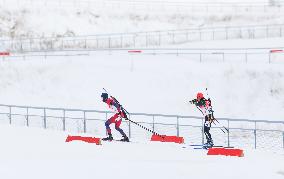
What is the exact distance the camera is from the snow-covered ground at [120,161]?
572 inches

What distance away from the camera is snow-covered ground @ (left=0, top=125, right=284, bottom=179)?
47.6 feet

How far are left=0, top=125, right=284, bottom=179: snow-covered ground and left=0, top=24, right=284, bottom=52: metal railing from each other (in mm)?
25062

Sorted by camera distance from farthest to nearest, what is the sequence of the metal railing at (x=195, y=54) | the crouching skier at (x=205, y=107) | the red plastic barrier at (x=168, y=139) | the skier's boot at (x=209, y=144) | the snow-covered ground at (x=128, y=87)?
the metal railing at (x=195, y=54) → the red plastic barrier at (x=168, y=139) → the skier's boot at (x=209, y=144) → the crouching skier at (x=205, y=107) → the snow-covered ground at (x=128, y=87)

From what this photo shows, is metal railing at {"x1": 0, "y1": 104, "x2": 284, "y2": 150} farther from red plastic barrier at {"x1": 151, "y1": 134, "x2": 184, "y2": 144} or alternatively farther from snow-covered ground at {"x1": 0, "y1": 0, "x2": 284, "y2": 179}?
red plastic barrier at {"x1": 151, "y1": 134, "x2": 184, "y2": 144}

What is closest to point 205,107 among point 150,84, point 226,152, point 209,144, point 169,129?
point 209,144

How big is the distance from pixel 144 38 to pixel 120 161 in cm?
3274

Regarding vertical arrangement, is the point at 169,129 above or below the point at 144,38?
below

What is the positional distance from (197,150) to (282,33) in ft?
99.2

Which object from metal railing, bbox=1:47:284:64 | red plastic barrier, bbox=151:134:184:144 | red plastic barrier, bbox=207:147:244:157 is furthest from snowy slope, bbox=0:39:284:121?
red plastic barrier, bbox=207:147:244:157

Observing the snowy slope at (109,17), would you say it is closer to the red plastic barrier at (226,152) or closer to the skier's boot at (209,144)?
the skier's boot at (209,144)

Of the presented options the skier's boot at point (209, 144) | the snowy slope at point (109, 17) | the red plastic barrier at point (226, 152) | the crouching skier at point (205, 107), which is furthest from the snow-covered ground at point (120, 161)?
the snowy slope at point (109, 17)

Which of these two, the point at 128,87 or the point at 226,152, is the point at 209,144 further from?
the point at 128,87

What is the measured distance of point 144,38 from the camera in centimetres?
4844

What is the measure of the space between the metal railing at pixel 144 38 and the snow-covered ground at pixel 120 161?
2506cm
